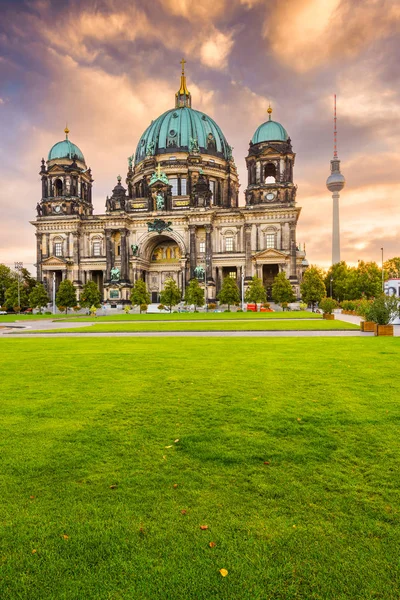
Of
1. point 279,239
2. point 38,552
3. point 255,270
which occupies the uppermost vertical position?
point 279,239

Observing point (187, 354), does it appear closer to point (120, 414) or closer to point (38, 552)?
point (120, 414)

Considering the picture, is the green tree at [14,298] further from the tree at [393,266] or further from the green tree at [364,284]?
the tree at [393,266]

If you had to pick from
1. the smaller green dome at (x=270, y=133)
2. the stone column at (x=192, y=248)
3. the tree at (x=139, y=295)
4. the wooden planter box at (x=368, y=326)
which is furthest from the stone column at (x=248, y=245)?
the wooden planter box at (x=368, y=326)

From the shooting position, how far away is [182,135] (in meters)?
76.1

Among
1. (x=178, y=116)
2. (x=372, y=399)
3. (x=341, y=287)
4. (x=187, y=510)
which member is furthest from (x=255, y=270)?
(x=187, y=510)

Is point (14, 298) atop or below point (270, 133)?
below

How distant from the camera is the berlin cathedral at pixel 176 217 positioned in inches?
2576

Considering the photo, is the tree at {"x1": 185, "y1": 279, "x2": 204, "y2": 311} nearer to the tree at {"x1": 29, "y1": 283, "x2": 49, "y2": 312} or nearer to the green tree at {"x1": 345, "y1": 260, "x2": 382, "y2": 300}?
the tree at {"x1": 29, "y1": 283, "x2": 49, "y2": 312}

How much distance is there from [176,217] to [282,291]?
25573 millimetres

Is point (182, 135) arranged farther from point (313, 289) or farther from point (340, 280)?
point (340, 280)

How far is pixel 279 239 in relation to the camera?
6506 cm

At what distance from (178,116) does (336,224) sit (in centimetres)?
7682

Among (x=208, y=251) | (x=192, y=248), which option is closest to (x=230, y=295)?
(x=208, y=251)

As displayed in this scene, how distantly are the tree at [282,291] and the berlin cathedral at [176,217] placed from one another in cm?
431
